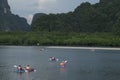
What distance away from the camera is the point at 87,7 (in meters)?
192

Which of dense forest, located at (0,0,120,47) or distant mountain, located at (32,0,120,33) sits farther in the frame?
distant mountain, located at (32,0,120,33)

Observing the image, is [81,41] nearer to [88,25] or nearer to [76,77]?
[88,25]

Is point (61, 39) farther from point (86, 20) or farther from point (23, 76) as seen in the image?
point (23, 76)

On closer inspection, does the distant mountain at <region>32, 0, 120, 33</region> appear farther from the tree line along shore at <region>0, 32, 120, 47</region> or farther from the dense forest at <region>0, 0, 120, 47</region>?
the tree line along shore at <region>0, 32, 120, 47</region>

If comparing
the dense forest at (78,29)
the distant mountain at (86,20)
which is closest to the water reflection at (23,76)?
the dense forest at (78,29)

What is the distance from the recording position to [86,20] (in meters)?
178

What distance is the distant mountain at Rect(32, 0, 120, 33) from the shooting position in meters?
172

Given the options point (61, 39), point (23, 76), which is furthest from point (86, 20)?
point (23, 76)

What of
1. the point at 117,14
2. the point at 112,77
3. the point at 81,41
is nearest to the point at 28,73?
the point at 112,77

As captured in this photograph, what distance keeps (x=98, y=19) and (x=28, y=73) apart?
12625 cm

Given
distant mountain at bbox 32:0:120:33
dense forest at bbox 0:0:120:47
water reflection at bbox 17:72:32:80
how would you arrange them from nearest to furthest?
water reflection at bbox 17:72:32:80 → dense forest at bbox 0:0:120:47 → distant mountain at bbox 32:0:120:33

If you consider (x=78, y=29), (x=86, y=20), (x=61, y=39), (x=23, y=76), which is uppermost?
(x=86, y=20)

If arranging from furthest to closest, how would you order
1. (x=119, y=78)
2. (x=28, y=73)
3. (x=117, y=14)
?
(x=117, y=14) < (x=28, y=73) < (x=119, y=78)

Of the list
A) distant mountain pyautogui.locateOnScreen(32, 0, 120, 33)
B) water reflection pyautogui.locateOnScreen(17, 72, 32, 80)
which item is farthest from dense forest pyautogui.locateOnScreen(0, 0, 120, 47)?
water reflection pyautogui.locateOnScreen(17, 72, 32, 80)
